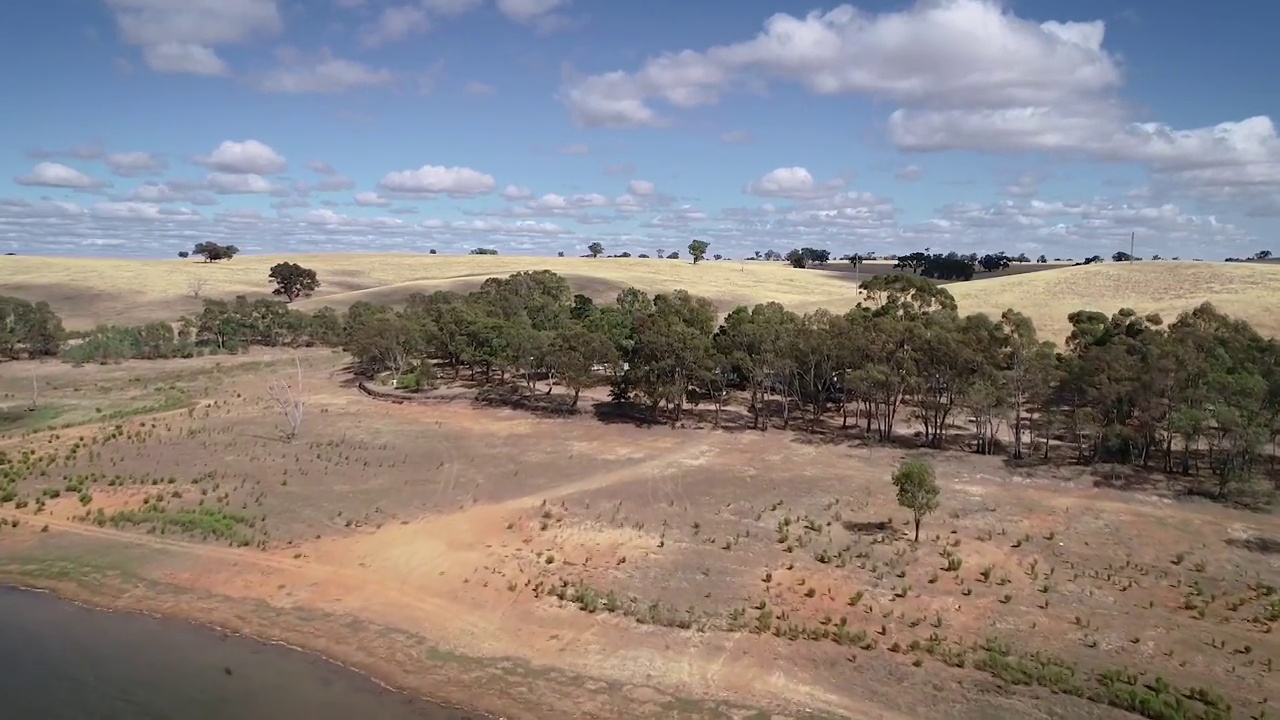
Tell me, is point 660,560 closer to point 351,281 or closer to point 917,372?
→ point 917,372

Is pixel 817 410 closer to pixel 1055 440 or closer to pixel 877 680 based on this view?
pixel 1055 440

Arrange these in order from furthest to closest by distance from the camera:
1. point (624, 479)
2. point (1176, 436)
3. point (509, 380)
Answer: point (509, 380)
point (1176, 436)
point (624, 479)

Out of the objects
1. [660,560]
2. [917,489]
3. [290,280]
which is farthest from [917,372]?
[290,280]

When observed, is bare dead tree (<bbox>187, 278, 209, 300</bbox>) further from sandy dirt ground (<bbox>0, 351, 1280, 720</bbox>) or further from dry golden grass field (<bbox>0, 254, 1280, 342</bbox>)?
sandy dirt ground (<bbox>0, 351, 1280, 720</bbox>)

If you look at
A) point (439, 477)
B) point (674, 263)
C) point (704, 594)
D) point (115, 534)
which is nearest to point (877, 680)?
point (704, 594)

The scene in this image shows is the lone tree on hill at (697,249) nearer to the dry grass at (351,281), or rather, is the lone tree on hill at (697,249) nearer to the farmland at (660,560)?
the dry grass at (351,281)
